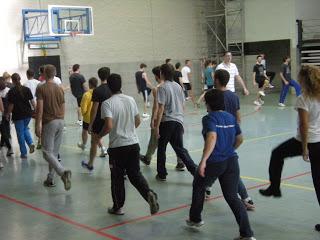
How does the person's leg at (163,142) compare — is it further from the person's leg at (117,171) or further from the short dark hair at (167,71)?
the person's leg at (117,171)

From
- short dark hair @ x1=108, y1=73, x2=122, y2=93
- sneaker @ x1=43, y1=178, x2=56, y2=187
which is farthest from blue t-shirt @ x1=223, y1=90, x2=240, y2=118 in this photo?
sneaker @ x1=43, y1=178, x2=56, y2=187

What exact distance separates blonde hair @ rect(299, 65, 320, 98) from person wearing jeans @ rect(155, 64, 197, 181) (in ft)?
8.61

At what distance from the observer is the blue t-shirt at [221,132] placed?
4.57 m

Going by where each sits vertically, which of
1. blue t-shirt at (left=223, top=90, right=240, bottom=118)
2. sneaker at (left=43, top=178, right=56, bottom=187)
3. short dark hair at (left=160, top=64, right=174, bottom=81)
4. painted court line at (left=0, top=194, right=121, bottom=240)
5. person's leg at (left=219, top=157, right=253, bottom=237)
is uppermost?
short dark hair at (left=160, top=64, right=174, bottom=81)

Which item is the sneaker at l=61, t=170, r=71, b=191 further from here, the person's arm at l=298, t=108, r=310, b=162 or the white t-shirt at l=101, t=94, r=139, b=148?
the person's arm at l=298, t=108, r=310, b=162

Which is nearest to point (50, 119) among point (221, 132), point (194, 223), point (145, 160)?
point (145, 160)

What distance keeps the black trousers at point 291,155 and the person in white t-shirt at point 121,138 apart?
138 centimetres

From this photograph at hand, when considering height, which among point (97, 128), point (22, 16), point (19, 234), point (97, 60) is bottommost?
point (19, 234)

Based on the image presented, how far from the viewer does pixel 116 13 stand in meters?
23.5

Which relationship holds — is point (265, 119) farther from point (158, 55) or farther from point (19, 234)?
point (158, 55)

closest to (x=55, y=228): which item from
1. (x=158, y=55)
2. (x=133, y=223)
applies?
(x=133, y=223)

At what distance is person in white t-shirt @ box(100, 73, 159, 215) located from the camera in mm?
5492

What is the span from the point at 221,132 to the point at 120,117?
1.41m

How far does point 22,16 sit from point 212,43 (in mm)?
11803
